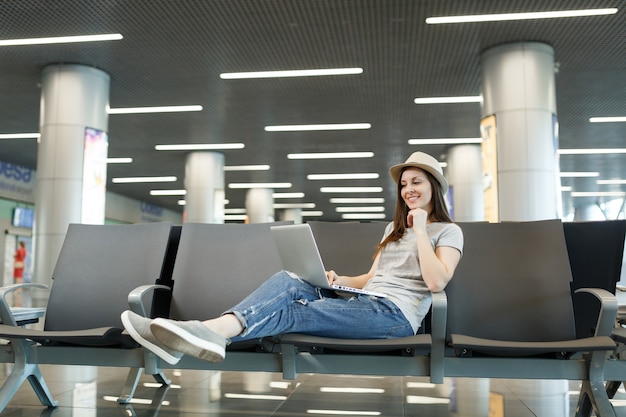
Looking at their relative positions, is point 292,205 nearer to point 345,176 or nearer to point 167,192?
point 167,192

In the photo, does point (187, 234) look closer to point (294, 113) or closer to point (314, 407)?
point (314, 407)

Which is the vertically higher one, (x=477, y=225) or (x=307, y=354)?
(x=477, y=225)

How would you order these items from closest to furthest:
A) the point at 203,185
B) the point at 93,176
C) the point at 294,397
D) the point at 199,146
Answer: the point at 294,397 → the point at 93,176 → the point at 199,146 → the point at 203,185

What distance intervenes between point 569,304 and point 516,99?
18.8ft

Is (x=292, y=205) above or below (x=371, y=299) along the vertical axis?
above

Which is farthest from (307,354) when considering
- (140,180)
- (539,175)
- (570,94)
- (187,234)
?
(140,180)

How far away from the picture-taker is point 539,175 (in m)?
7.77

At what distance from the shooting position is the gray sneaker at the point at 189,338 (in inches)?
80.4

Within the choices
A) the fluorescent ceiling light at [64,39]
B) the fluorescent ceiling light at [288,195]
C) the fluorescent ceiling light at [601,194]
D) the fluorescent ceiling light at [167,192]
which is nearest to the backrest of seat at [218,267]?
the fluorescent ceiling light at [64,39]

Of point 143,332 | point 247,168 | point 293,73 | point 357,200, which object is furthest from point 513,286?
point 357,200

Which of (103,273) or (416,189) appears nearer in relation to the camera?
(416,189)

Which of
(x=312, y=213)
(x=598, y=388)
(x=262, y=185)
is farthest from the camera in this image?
(x=312, y=213)

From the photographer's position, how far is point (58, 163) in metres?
8.91

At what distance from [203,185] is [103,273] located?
42.0 feet
